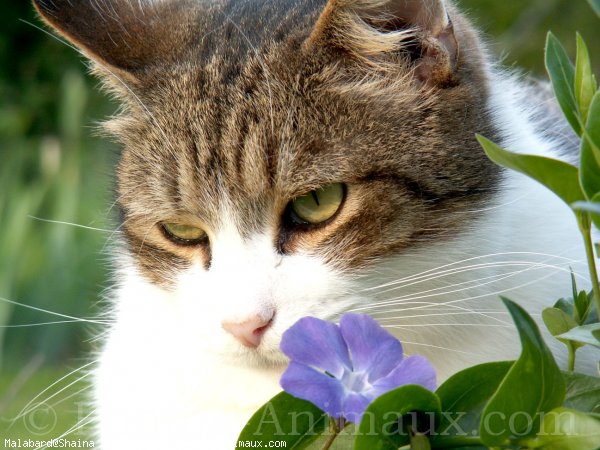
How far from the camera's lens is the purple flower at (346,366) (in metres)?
0.67

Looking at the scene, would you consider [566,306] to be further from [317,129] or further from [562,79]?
[317,129]

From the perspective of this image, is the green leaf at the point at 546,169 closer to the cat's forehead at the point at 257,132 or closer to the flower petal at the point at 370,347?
the flower petal at the point at 370,347

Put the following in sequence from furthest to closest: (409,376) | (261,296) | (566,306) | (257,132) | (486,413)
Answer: (257,132)
(261,296)
(566,306)
(409,376)
(486,413)

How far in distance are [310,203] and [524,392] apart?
0.69 m

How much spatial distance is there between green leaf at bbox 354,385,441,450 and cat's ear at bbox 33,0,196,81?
36.0 inches

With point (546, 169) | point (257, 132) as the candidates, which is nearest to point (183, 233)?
point (257, 132)

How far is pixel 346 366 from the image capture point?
721mm

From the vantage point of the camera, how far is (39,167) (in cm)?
390

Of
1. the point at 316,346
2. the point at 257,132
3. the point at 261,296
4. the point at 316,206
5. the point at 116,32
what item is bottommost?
the point at 316,346

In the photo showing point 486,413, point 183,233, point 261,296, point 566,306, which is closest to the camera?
point 486,413

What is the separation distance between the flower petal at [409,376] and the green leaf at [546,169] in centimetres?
18

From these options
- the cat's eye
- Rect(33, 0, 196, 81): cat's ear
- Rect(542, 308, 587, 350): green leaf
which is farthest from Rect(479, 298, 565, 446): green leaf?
Rect(33, 0, 196, 81): cat's ear

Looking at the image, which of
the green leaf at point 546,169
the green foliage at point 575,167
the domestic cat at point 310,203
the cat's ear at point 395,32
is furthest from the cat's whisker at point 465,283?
the green leaf at point 546,169

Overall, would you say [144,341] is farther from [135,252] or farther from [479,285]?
[479,285]
